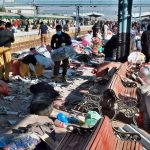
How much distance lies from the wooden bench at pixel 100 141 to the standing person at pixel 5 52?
23.8 feet

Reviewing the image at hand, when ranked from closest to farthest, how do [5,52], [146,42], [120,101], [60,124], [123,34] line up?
[60,124] → [120,101] → [5,52] → [146,42] → [123,34]

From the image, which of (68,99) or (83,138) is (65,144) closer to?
(83,138)

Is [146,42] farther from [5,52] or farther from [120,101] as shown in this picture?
[120,101]

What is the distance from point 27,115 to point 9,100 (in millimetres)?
1714

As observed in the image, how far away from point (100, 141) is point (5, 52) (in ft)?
27.3

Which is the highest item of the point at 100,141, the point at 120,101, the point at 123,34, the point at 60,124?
the point at 123,34

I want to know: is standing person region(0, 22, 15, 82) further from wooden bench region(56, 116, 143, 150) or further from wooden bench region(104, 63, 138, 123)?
wooden bench region(56, 116, 143, 150)

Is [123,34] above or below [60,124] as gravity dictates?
above

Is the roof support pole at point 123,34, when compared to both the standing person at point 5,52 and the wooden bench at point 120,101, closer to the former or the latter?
the standing person at point 5,52

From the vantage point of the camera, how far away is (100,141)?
196 inches

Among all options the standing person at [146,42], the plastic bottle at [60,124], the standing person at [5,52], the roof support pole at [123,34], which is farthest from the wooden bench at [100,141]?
the roof support pole at [123,34]

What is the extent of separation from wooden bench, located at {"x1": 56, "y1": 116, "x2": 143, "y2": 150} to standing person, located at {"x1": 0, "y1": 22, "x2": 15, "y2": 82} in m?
7.25

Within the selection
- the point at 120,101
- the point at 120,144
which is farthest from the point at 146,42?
the point at 120,144

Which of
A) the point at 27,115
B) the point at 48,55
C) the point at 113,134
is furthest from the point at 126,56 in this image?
the point at 113,134
